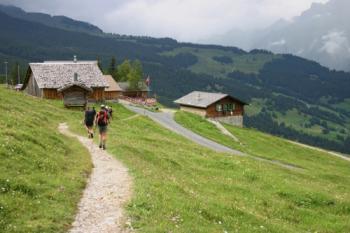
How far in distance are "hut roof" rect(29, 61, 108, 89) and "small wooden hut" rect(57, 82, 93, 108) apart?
2.70 metres

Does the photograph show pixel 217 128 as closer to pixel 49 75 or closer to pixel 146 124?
pixel 146 124

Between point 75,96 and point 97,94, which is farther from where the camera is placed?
point 97,94

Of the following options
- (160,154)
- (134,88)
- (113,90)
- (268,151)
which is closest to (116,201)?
(160,154)

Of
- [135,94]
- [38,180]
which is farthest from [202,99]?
[38,180]

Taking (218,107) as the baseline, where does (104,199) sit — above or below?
above

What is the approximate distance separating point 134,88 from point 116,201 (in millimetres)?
140880

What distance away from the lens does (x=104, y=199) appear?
21.2 meters

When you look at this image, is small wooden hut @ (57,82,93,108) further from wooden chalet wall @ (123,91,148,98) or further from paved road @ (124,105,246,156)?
wooden chalet wall @ (123,91,148,98)

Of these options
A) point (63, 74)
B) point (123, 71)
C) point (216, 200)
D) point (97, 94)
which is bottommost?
point (216, 200)

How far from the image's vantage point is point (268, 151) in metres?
83.2

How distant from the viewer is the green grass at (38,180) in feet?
55.3

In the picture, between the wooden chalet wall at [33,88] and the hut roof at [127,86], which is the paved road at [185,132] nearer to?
the wooden chalet wall at [33,88]

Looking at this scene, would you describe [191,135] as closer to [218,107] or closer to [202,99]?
[218,107]

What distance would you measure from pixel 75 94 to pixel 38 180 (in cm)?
6655
